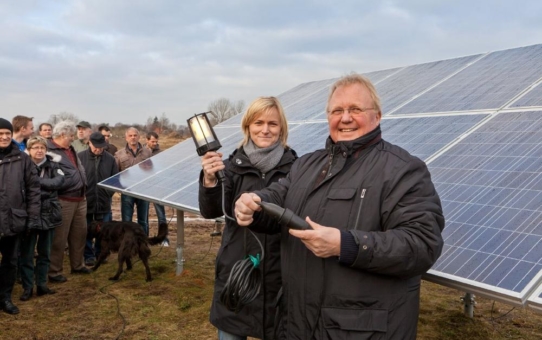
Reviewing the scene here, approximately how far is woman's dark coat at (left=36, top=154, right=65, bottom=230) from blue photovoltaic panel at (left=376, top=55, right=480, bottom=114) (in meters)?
4.39

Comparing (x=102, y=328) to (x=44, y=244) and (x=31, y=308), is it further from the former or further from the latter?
(x=44, y=244)

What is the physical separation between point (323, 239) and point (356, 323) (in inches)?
15.9

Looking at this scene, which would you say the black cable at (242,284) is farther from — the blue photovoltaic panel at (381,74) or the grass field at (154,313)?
the blue photovoltaic panel at (381,74)

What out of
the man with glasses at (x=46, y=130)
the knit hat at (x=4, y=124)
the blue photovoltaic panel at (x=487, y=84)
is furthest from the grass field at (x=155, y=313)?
the man with glasses at (x=46, y=130)

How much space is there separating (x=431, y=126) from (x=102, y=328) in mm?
4281

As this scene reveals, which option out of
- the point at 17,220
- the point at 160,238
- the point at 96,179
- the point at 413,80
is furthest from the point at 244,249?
the point at 96,179

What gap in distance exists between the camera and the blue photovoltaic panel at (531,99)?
14.3 feet

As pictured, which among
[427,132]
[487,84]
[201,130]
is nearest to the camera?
[201,130]

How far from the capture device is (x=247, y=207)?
2.28 m

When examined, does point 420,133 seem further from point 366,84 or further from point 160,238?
point 160,238

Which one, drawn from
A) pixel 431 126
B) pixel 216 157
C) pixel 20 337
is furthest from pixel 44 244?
pixel 431 126

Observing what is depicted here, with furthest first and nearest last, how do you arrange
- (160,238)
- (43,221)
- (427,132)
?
(160,238), (43,221), (427,132)

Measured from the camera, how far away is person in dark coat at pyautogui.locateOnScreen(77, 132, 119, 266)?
7.66 m

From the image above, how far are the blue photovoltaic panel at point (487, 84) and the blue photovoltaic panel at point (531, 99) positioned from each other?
6.0 inches
